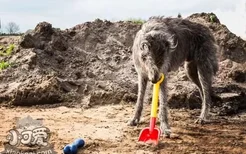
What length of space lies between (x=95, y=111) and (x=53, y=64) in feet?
7.03

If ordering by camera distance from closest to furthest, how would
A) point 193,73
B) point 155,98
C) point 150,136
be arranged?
point 150,136 < point 155,98 < point 193,73

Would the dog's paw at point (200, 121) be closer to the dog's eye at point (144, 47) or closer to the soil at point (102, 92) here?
the soil at point (102, 92)

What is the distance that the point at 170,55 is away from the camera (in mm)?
7410

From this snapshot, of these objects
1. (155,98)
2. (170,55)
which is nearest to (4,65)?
(170,55)

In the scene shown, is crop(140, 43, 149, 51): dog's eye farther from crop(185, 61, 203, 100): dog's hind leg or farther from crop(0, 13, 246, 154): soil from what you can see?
crop(185, 61, 203, 100): dog's hind leg

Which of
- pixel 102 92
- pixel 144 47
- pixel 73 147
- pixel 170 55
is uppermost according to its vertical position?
pixel 144 47

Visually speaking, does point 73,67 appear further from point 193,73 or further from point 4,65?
point 193,73

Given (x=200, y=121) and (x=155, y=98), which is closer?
(x=155, y=98)

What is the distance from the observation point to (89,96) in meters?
9.36

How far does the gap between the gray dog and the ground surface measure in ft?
1.02

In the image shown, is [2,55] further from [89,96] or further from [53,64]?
[89,96]

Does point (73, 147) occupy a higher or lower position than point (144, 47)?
lower
